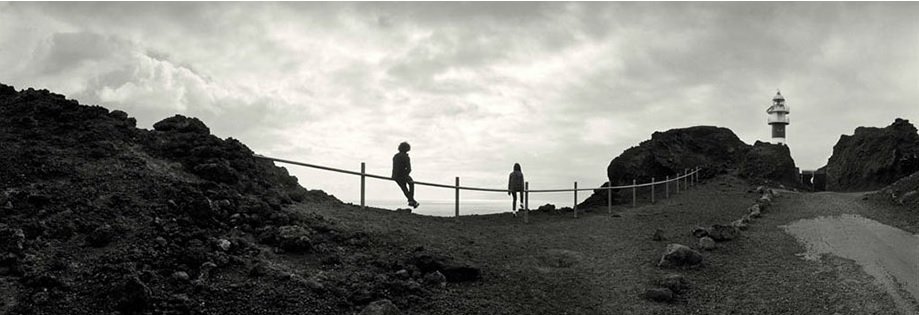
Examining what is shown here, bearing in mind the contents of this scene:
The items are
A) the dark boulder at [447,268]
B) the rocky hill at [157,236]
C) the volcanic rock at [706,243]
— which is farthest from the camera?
the volcanic rock at [706,243]

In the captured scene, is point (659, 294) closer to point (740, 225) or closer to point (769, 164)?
point (740, 225)

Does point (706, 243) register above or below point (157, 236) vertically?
below

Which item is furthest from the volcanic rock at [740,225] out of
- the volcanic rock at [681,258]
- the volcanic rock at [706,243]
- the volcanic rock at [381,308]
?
the volcanic rock at [381,308]

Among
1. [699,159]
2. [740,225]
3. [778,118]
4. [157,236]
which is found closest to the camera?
[157,236]

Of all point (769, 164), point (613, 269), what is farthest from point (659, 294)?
point (769, 164)

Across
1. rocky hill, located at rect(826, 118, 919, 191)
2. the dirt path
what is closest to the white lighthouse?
rocky hill, located at rect(826, 118, 919, 191)

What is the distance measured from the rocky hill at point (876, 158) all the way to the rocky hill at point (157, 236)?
28037 mm

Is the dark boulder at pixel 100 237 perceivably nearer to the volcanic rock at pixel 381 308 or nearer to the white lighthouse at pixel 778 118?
the volcanic rock at pixel 381 308

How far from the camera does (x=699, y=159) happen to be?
104 ft

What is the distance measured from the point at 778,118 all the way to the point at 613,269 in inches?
1610

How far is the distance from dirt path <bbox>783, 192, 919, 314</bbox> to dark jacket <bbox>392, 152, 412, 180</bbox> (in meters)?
9.37

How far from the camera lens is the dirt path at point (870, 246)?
9.89 metres

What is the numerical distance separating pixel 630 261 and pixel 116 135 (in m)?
10.6

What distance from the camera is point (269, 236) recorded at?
9.73 metres
